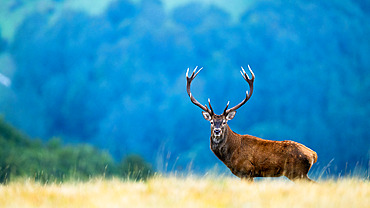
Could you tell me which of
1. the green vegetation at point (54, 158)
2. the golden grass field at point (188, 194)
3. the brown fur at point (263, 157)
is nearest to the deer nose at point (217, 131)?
the brown fur at point (263, 157)

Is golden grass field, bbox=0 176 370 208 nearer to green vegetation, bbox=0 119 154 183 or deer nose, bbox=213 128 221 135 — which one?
deer nose, bbox=213 128 221 135

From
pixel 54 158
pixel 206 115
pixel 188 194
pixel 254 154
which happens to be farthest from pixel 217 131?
pixel 54 158

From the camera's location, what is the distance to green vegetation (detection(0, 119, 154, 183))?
2288cm

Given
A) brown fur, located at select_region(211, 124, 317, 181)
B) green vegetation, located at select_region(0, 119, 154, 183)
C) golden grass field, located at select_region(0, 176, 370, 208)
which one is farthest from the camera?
green vegetation, located at select_region(0, 119, 154, 183)

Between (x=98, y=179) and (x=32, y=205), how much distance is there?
1.85 metres

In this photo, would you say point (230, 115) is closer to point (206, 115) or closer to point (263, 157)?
point (206, 115)

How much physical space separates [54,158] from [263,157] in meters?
19.9

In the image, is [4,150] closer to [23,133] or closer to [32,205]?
[23,133]

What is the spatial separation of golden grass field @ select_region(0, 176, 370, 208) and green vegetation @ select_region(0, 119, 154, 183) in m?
15.7

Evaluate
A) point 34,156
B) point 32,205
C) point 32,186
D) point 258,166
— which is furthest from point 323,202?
point 34,156

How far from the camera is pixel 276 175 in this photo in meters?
7.54

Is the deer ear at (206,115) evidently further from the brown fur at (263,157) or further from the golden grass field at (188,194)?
the golden grass field at (188,194)

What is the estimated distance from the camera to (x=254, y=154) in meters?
7.53

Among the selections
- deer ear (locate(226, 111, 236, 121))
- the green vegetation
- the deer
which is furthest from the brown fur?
the green vegetation
